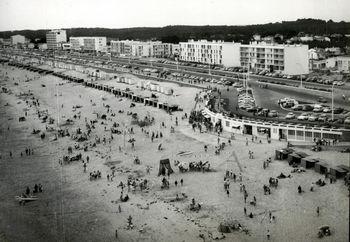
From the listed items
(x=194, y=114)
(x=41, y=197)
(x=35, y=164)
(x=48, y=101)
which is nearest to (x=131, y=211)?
(x=41, y=197)

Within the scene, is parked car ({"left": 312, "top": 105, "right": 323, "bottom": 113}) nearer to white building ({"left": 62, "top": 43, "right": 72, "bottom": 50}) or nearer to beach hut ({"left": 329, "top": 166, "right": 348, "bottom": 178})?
beach hut ({"left": 329, "top": 166, "right": 348, "bottom": 178})

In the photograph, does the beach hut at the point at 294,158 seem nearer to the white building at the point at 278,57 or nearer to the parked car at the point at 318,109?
the parked car at the point at 318,109

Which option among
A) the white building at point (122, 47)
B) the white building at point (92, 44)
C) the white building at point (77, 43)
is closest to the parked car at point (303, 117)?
the white building at point (122, 47)

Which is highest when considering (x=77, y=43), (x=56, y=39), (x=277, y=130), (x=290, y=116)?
(x=56, y=39)

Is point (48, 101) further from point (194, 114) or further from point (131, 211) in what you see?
point (131, 211)

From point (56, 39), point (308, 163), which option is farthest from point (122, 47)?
point (308, 163)

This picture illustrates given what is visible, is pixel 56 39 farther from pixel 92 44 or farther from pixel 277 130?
pixel 277 130
